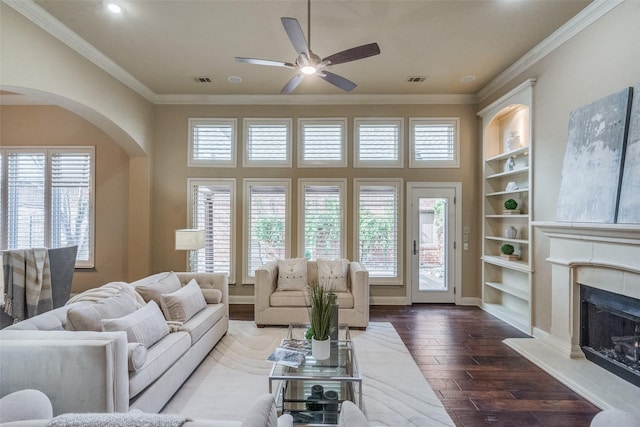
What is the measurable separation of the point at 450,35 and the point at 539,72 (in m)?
1.35

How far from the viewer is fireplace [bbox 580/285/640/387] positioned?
2527 millimetres

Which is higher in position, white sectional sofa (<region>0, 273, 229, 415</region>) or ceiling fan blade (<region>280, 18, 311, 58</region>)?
ceiling fan blade (<region>280, 18, 311, 58</region>)

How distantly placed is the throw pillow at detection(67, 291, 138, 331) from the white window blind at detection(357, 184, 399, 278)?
11.6ft

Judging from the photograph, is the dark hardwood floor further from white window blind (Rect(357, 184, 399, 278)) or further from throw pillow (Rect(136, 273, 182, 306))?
throw pillow (Rect(136, 273, 182, 306))

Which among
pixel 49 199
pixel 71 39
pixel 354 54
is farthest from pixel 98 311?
pixel 49 199

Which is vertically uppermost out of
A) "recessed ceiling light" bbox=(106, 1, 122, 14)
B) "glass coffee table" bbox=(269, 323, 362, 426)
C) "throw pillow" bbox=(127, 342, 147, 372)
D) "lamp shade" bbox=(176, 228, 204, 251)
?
"recessed ceiling light" bbox=(106, 1, 122, 14)

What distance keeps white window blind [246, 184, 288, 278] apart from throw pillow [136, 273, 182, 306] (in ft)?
5.82

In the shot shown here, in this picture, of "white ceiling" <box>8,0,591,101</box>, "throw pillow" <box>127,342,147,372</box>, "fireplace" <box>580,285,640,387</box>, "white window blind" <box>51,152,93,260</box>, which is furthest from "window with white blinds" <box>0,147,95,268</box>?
"fireplace" <box>580,285,640,387</box>

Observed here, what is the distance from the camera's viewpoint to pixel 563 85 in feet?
11.0

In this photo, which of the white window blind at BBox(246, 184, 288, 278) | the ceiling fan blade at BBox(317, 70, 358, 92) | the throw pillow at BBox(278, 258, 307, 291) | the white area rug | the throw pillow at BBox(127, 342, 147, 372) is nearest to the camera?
the throw pillow at BBox(127, 342, 147, 372)

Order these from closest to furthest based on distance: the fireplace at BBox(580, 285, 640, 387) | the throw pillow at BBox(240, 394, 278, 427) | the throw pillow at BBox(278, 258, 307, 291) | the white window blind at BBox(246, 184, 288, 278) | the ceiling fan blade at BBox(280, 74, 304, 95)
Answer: the throw pillow at BBox(240, 394, 278, 427) → the fireplace at BBox(580, 285, 640, 387) → the ceiling fan blade at BBox(280, 74, 304, 95) → the throw pillow at BBox(278, 258, 307, 291) → the white window blind at BBox(246, 184, 288, 278)

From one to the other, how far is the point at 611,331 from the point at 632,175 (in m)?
1.48

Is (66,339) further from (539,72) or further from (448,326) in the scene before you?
(539,72)

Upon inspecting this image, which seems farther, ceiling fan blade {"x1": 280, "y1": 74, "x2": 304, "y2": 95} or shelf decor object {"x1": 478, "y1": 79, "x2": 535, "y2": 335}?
shelf decor object {"x1": 478, "y1": 79, "x2": 535, "y2": 335}
